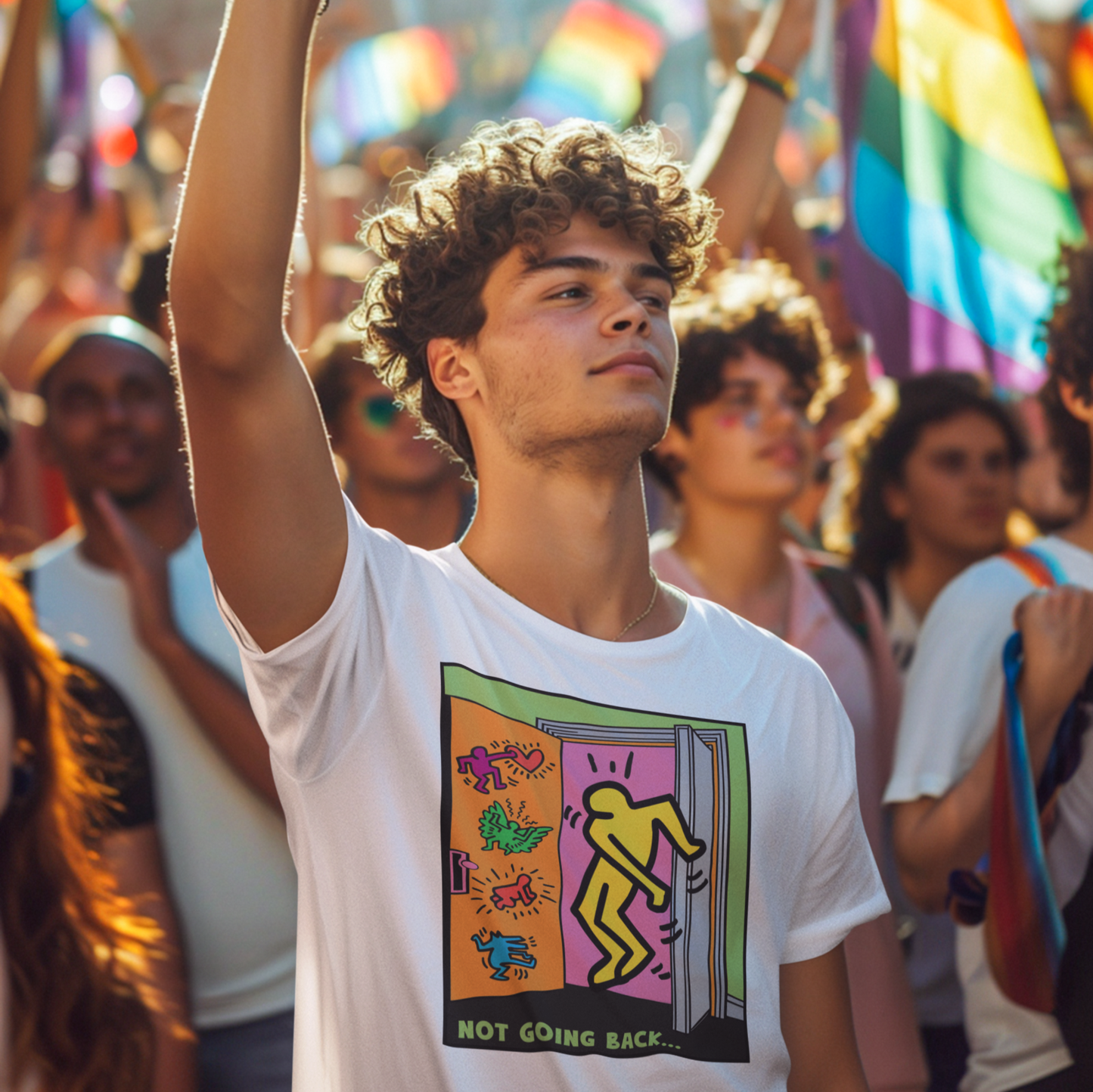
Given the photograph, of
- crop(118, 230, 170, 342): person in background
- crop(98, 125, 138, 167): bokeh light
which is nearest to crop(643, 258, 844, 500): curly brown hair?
crop(118, 230, 170, 342): person in background

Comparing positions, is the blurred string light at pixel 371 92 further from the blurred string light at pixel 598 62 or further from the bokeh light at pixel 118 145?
the bokeh light at pixel 118 145

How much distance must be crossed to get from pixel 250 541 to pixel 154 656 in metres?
1.49

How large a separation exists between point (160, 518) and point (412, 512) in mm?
639

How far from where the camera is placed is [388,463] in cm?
358

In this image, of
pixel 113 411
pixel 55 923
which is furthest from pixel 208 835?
pixel 113 411

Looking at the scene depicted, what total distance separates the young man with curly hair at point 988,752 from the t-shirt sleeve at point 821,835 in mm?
498

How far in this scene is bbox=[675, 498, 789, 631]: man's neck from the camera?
3.07 m

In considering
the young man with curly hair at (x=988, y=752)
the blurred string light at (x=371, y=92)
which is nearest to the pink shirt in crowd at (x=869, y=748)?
the young man with curly hair at (x=988, y=752)

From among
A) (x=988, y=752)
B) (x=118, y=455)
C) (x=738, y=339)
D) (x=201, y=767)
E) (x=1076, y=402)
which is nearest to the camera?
(x=988, y=752)

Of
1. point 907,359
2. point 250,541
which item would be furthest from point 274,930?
point 907,359

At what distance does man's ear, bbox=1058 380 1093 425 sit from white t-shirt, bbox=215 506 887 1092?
1241mm

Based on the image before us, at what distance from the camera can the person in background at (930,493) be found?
375 cm

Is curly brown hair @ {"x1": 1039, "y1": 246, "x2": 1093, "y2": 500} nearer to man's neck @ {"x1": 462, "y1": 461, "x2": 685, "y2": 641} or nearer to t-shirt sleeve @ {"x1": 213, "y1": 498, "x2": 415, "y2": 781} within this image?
man's neck @ {"x1": 462, "y1": 461, "x2": 685, "y2": 641}

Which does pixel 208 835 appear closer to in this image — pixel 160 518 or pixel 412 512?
pixel 160 518
